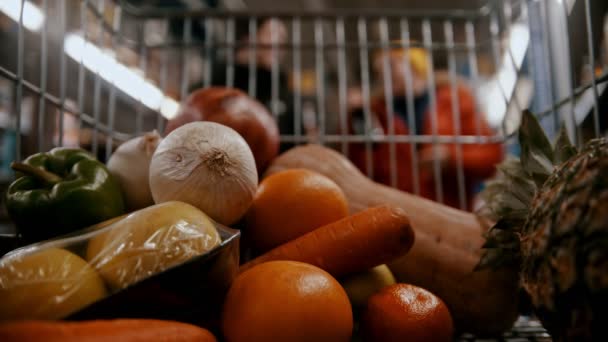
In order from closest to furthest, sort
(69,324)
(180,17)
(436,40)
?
(69,324), (180,17), (436,40)

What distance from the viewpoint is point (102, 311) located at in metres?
0.38

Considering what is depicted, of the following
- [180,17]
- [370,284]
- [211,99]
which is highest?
[180,17]

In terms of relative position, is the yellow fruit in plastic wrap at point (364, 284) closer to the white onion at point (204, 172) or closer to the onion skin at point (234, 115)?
the white onion at point (204, 172)

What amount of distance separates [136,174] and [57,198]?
0.12 m

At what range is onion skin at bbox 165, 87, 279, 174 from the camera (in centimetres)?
81

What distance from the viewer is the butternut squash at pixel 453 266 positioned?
0.68m

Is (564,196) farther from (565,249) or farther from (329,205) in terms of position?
(329,205)

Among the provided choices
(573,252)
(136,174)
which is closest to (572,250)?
(573,252)

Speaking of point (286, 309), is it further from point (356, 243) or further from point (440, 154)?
point (440, 154)

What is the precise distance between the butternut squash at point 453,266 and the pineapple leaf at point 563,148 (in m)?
0.19

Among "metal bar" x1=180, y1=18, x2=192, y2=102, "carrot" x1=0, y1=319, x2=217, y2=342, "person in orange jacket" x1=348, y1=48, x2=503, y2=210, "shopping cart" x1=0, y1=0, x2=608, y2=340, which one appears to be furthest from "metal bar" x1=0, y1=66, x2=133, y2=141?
"person in orange jacket" x1=348, y1=48, x2=503, y2=210

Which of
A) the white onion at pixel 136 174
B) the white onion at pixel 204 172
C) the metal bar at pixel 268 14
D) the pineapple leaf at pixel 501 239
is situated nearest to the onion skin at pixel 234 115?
the white onion at pixel 136 174

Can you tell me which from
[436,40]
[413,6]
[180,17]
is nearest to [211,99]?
[180,17]

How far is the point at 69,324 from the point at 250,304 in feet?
0.52
